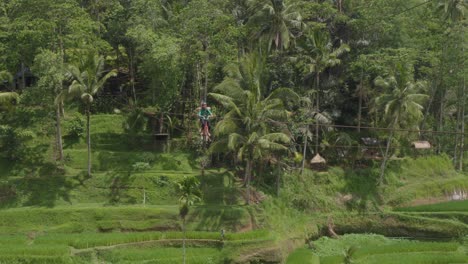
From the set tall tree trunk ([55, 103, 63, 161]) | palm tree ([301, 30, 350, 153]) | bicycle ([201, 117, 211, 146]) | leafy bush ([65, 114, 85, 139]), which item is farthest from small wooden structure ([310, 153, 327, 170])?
tall tree trunk ([55, 103, 63, 161])

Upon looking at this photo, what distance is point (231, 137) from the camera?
27281 millimetres

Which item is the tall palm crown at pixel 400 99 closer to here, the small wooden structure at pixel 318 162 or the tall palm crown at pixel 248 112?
the small wooden structure at pixel 318 162

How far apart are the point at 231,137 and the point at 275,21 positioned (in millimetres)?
12301

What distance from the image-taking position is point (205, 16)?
114 ft

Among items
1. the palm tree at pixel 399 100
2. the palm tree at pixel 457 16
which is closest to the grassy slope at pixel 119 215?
the palm tree at pixel 399 100

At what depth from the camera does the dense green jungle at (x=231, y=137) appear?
26.2 m

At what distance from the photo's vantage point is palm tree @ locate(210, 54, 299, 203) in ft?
91.3

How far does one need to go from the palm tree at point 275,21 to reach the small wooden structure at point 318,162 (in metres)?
8.19

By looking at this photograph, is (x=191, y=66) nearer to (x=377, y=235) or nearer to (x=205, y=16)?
(x=205, y=16)

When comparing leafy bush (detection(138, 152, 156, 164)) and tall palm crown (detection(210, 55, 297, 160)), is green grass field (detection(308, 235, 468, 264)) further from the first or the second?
leafy bush (detection(138, 152, 156, 164))

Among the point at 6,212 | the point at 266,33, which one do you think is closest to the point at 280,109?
the point at 266,33

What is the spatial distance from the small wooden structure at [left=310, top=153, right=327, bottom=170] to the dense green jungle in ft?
0.36

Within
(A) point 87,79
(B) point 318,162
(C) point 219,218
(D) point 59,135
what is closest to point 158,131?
(D) point 59,135

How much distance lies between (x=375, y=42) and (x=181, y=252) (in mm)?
26540
